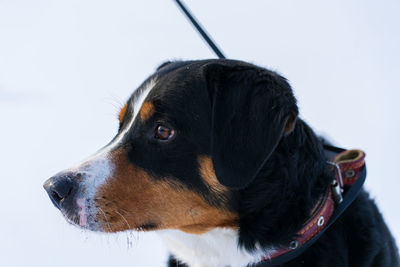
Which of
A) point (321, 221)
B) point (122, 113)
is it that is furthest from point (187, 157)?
point (321, 221)

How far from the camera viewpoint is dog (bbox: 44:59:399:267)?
2.21 m

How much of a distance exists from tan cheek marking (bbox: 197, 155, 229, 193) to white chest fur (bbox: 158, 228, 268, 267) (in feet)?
0.74

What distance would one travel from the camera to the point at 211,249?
2480 millimetres

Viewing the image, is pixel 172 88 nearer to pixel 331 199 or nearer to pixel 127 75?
pixel 331 199

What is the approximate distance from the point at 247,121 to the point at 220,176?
0.29 metres

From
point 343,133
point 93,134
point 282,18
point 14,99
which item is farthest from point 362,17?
point 14,99

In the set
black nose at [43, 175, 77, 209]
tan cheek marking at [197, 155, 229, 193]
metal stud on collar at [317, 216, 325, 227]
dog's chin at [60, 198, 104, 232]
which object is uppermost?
black nose at [43, 175, 77, 209]

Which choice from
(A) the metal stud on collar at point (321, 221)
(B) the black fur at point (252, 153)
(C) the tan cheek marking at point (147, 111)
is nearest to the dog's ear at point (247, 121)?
(B) the black fur at point (252, 153)

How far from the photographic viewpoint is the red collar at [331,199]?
2.30 metres

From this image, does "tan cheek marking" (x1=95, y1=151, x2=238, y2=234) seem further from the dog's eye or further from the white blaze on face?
the dog's eye

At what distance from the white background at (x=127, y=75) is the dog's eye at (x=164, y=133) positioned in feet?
6.00

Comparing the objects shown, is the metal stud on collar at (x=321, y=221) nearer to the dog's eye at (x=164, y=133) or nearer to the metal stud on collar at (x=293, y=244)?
the metal stud on collar at (x=293, y=244)

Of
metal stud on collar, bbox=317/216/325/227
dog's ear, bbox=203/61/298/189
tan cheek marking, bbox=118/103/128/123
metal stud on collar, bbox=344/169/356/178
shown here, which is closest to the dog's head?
dog's ear, bbox=203/61/298/189

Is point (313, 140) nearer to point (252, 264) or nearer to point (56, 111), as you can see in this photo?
point (252, 264)
